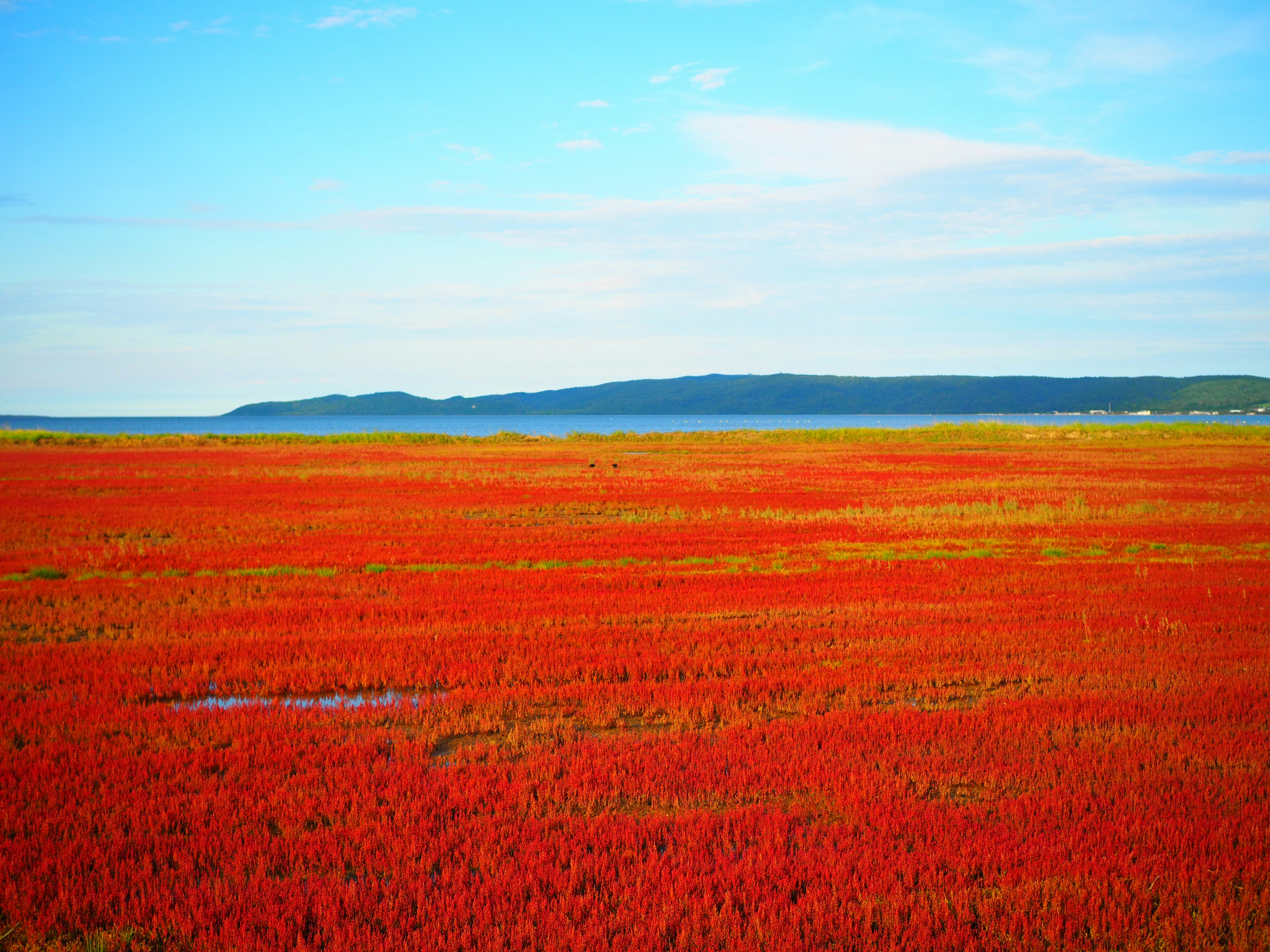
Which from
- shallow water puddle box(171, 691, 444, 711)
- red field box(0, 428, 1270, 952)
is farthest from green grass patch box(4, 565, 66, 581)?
shallow water puddle box(171, 691, 444, 711)

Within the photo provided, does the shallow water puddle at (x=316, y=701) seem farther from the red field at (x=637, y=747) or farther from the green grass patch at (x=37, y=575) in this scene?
the green grass patch at (x=37, y=575)

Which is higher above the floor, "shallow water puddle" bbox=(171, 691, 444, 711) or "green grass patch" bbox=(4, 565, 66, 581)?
"green grass patch" bbox=(4, 565, 66, 581)

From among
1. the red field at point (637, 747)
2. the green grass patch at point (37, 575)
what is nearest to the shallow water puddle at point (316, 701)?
the red field at point (637, 747)

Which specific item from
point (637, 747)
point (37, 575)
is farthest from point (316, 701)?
point (37, 575)

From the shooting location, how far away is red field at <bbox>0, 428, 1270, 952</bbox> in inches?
217

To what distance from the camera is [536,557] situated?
21.2m

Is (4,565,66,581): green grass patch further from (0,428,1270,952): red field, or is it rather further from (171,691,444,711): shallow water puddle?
(171,691,444,711): shallow water puddle

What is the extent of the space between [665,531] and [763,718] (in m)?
16.6

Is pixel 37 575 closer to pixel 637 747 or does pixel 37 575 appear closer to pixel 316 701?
pixel 316 701

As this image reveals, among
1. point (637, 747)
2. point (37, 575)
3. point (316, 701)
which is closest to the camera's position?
point (637, 747)

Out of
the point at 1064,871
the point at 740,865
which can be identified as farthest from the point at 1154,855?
the point at 740,865

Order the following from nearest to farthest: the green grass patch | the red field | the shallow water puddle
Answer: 1. the red field
2. the shallow water puddle
3. the green grass patch

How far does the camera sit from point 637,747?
27.8 feet

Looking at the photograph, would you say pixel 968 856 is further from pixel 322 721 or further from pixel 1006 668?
pixel 322 721
